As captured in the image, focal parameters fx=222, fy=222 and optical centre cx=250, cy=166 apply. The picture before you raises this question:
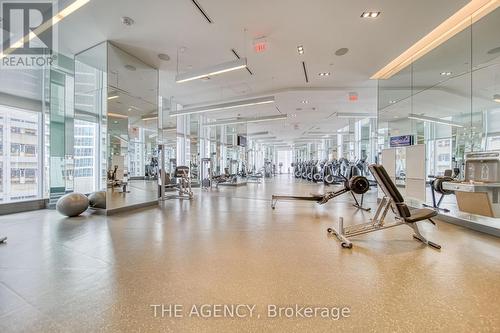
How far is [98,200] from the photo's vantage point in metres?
4.79

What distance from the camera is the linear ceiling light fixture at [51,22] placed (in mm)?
3096

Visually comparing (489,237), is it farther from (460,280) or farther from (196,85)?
(196,85)

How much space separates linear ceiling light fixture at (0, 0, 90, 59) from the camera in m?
3.10

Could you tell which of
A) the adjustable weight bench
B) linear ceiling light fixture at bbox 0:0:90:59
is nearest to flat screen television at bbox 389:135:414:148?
the adjustable weight bench

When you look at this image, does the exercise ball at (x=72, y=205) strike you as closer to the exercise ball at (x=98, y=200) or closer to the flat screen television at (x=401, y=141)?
the exercise ball at (x=98, y=200)

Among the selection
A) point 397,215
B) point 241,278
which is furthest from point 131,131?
point 397,215

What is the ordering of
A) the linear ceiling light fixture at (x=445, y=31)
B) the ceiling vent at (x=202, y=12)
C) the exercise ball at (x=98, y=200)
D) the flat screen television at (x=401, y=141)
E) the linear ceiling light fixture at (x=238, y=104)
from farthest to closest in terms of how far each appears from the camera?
the linear ceiling light fixture at (x=238, y=104)
the flat screen television at (x=401, y=141)
the exercise ball at (x=98, y=200)
the linear ceiling light fixture at (x=445, y=31)
the ceiling vent at (x=202, y=12)

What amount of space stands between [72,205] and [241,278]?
4215mm

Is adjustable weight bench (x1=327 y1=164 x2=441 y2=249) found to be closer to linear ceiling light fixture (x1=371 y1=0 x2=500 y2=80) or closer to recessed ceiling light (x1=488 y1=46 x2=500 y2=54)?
recessed ceiling light (x1=488 y1=46 x2=500 y2=54)

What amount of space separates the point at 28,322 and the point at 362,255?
10.0 ft

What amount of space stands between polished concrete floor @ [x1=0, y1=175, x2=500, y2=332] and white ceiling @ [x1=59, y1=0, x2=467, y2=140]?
358 cm

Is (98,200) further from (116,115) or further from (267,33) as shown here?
(267,33)

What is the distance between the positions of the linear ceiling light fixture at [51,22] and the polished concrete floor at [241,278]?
10.8ft

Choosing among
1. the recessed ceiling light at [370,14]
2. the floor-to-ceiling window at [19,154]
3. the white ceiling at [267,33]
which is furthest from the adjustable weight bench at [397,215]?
the floor-to-ceiling window at [19,154]
